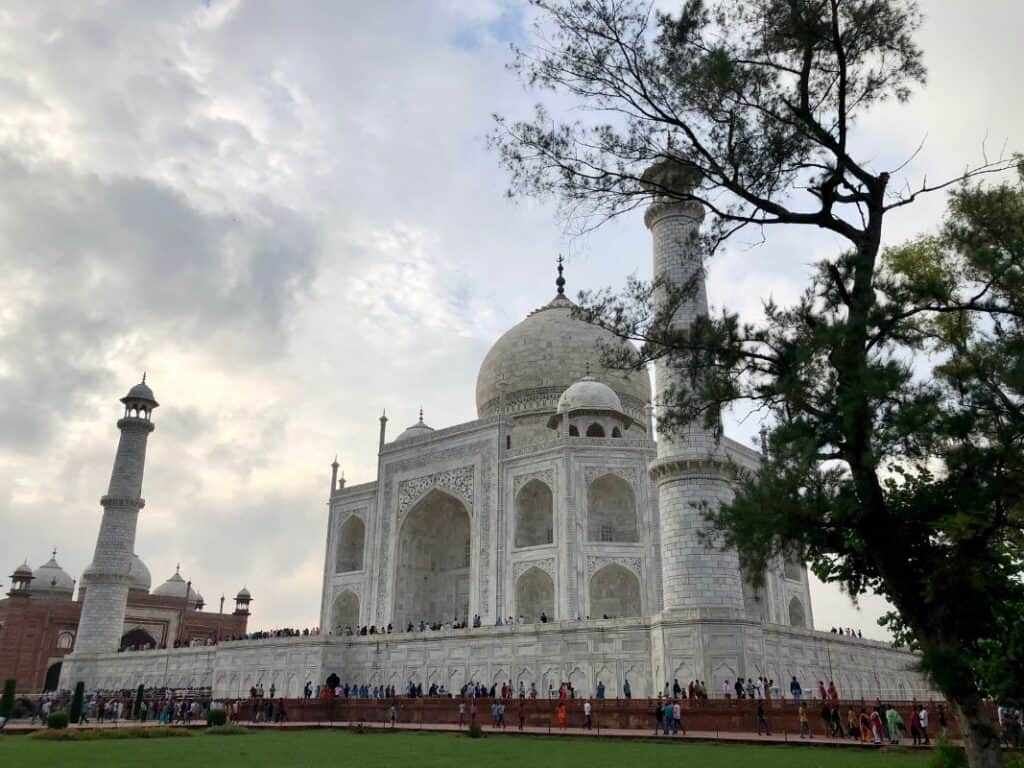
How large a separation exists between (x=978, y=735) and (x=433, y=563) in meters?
24.0

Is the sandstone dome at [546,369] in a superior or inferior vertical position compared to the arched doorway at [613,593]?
superior

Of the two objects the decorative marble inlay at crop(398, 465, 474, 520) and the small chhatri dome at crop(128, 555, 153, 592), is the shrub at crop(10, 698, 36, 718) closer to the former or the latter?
the decorative marble inlay at crop(398, 465, 474, 520)

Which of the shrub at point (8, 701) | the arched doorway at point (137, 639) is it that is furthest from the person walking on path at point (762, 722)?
the arched doorway at point (137, 639)

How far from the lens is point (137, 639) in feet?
127

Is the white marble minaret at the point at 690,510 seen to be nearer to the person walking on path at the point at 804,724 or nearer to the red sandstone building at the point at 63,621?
the person walking on path at the point at 804,724

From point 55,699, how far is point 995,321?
28.1 metres

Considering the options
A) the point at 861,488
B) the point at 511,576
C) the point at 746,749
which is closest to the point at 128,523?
the point at 511,576

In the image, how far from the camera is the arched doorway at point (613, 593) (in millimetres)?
24000

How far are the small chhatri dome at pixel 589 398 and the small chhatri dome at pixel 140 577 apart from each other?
27.0 metres

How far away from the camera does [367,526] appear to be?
1152 inches

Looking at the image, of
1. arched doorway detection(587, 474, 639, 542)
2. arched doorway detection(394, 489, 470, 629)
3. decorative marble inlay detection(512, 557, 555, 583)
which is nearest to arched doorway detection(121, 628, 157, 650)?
arched doorway detection(394, 489, 470, 629)

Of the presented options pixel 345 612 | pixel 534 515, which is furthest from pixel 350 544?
pixel 534 515

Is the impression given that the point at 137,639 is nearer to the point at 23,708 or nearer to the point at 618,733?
the point at 23,708

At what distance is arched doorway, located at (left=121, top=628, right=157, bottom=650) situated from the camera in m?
38.2
